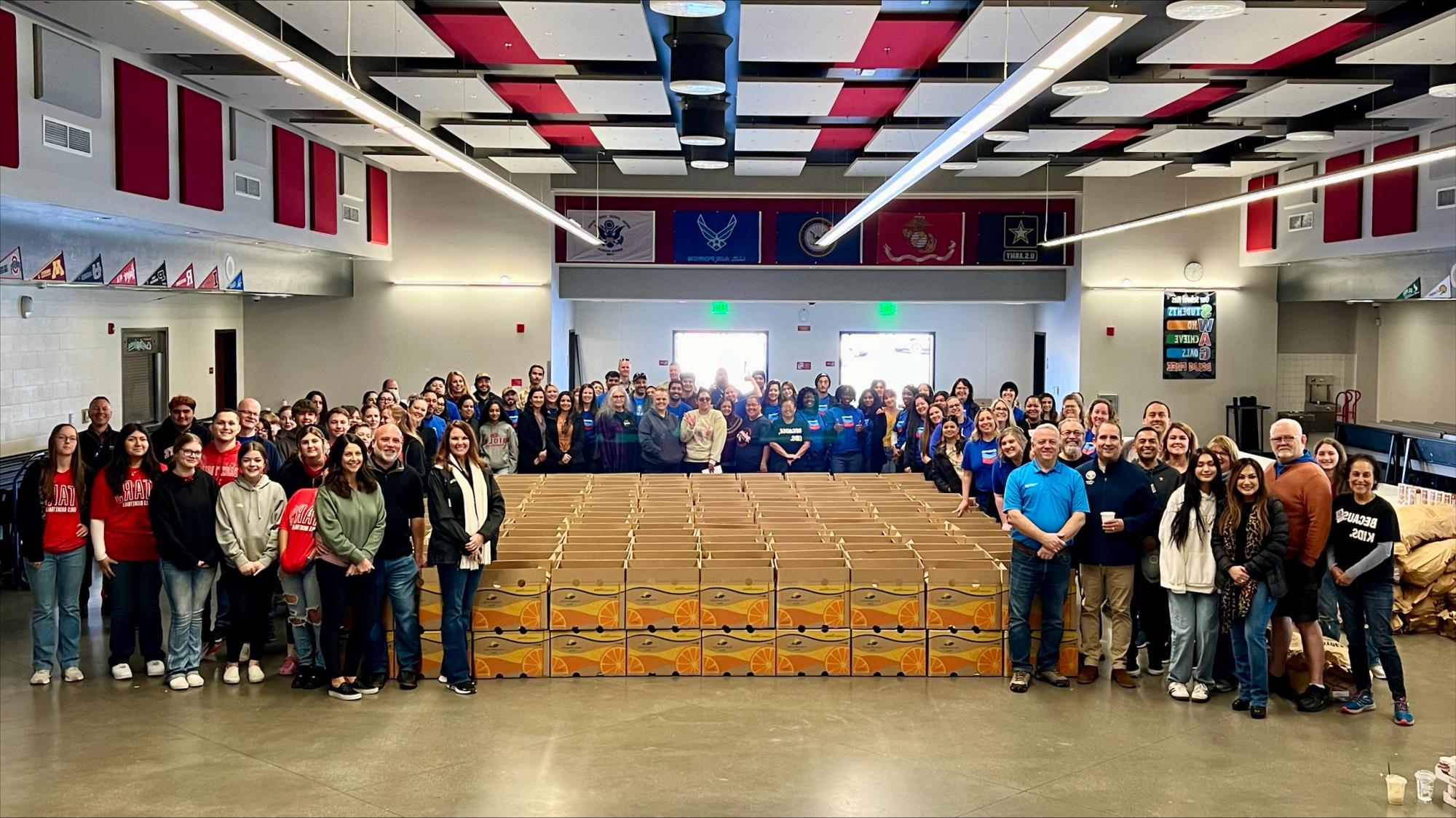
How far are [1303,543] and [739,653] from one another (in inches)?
126

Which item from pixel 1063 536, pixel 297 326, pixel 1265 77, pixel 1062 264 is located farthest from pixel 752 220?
pixel 1063 536

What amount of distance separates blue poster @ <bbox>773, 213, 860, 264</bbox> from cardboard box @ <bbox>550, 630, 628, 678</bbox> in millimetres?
10465

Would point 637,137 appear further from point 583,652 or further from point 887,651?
point 887,651

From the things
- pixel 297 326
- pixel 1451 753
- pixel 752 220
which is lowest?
pixel 1451 753

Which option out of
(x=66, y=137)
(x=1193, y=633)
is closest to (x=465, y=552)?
(x=1193, y=633)

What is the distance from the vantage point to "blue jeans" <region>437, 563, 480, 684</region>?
6.56 meters

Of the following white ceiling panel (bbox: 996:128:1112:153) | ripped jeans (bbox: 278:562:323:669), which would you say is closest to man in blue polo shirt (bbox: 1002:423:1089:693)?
ripped jeans (bbox: 278:562:323:669)

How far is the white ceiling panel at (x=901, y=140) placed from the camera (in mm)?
11797

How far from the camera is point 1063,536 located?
21.1ft

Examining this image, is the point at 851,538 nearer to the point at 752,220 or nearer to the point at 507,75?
the point at 507,75

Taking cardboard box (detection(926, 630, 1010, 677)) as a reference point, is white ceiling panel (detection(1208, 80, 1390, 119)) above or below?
above

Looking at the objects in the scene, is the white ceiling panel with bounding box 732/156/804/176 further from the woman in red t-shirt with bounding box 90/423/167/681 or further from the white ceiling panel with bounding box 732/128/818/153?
the woman in red t-shirt with bounding box 90/423/167/681

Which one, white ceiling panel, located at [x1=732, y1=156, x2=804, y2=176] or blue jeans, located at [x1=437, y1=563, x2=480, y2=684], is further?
white ceiling panel, located at [x1=732, y1=156, x2=804, y2=176]

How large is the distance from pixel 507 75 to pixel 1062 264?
939 centimetres
